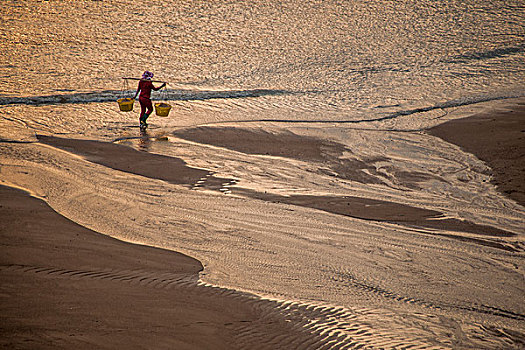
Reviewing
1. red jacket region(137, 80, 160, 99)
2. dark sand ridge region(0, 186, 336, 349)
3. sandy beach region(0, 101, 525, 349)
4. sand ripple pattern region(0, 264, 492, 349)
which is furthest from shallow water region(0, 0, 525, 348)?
red jacket region(137, 80, 160, 99)

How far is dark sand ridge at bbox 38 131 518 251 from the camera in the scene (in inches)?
277

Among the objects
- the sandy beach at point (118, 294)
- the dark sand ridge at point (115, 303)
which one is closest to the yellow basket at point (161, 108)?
the sandy beach at point (118, 294)

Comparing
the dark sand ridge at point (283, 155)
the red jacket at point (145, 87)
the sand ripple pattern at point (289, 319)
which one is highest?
the red jacket at point (145, 87)

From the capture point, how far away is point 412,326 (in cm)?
451

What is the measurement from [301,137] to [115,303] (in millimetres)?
7554

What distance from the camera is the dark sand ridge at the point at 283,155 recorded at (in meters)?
7.04

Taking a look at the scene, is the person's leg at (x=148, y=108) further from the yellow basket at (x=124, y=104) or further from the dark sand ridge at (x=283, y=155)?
the dark sand ridge at (x=283, y=155)

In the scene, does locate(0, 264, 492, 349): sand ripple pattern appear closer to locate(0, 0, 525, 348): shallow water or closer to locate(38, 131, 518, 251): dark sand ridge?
locate(0, 0, 525, 348): shallow water

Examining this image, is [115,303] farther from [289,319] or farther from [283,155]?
[283,155]

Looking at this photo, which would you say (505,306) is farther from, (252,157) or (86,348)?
(252,157)

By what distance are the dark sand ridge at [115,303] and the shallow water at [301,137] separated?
413 millimetres

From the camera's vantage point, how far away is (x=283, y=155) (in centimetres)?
995

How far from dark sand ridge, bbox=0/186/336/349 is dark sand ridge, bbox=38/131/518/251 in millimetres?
2799

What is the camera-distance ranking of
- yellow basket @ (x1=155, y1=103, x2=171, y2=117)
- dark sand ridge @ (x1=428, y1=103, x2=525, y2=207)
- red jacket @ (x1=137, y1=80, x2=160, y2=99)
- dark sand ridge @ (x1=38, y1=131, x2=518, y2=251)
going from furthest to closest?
red jacket @ (x1=137, y1=80, x2=160, y2=99)
yellow basket @ (x1=155, y1=103, x2=171, y2=117)
dark sand ridge @ (x1=428, y1=103, x2=525, y2=207)
dark sand ridge @ (x1=38, y1=131, x2=518, y2=251)
